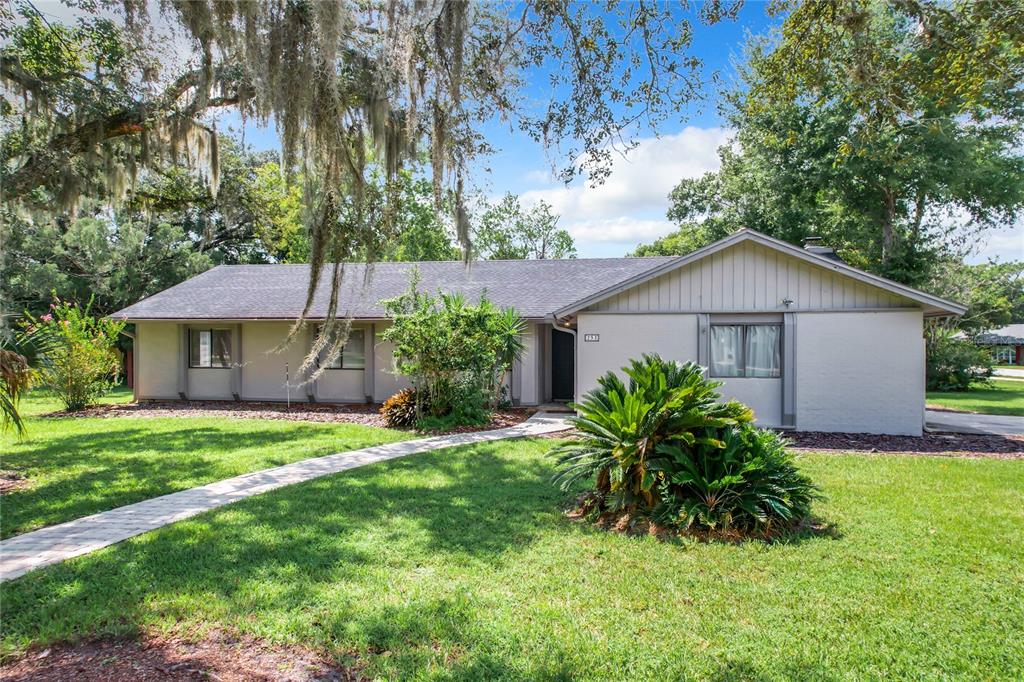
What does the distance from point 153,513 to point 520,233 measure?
37.2 m

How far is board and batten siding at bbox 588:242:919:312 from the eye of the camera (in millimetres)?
10297

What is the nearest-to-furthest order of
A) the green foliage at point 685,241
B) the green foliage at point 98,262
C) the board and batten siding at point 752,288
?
the board and batten siding at point 752,288 → the green foliage at point 98,262 → the green foliage at point 685,241

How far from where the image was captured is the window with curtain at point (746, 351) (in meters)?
10.7

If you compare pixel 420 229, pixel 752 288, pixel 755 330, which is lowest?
pixel 755 330

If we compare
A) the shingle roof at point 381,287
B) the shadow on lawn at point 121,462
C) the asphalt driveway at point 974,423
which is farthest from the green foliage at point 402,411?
the asphalt driveway at point 974,423

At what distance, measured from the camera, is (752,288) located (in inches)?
420

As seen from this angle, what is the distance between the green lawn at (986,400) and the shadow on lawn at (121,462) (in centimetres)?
1526

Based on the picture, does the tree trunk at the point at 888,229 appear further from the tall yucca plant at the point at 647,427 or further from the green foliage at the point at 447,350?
the tall yucca plant at the point at 647,427

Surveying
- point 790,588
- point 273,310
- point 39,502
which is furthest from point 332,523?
point 273,310

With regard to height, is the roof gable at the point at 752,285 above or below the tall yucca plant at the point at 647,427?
above

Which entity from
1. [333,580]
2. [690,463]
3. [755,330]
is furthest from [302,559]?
[755,330]

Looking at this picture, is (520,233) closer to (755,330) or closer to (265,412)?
(265,412)

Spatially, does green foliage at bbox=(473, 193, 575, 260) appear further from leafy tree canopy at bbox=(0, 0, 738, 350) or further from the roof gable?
leafy tree canopy at bbox=(0, 0, 738, 350)

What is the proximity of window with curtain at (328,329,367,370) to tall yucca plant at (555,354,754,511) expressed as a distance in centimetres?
1007
